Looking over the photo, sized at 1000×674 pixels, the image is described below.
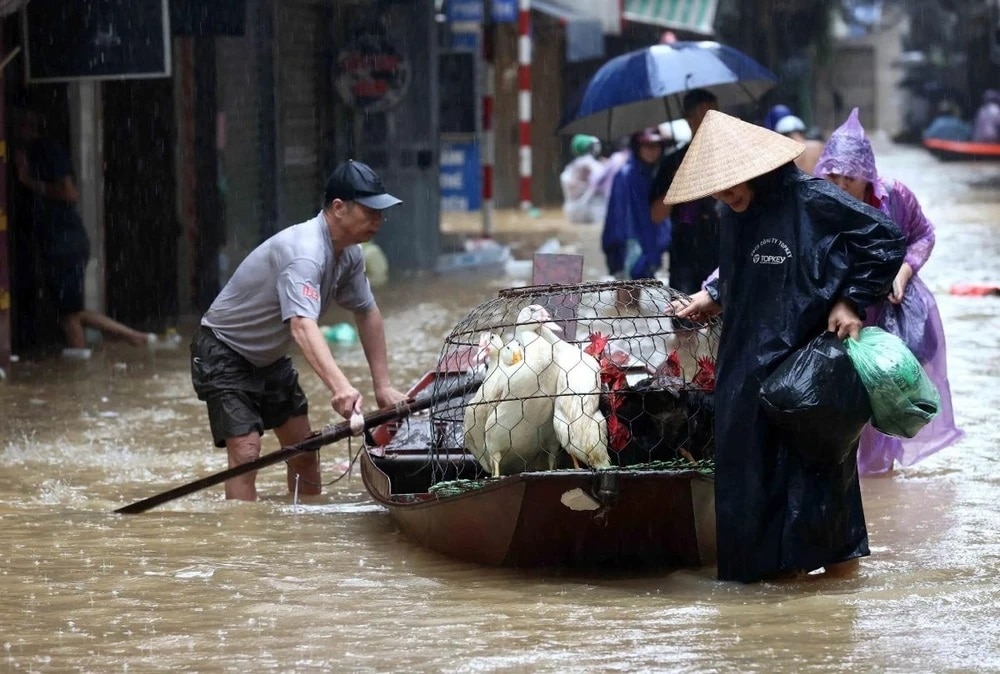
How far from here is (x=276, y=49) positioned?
15156 mm

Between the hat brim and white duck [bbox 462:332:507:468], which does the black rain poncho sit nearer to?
white duck [bbox 462:332:507:468]

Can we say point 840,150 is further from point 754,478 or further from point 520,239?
point 520,239

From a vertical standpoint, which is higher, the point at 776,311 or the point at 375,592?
the point at 776,311

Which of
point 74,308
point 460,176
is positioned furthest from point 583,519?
point 460,176

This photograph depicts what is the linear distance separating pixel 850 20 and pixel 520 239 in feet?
89.2

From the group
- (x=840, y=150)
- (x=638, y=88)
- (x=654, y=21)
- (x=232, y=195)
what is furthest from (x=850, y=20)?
(x=840, y=150)

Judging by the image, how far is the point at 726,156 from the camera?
533cm

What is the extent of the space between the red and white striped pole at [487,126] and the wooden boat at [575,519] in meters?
13.1

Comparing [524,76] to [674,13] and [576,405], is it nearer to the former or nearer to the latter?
[674,13]

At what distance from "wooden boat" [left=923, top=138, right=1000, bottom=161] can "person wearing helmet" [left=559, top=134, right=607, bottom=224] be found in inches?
542

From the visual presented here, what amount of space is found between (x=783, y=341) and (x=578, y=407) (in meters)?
0.80

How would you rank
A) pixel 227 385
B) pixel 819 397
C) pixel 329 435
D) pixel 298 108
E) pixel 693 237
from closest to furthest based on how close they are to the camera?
1. pixel 819 397
2. pixel 329 435
3. pixel 227 385
4. pixel 693 237
5. pixel 298 108

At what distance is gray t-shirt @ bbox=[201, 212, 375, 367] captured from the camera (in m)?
6.32

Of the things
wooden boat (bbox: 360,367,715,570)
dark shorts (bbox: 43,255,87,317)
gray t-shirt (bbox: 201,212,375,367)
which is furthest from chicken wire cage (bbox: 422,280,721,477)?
dark shorts (bbox: 43,255,87,317)
